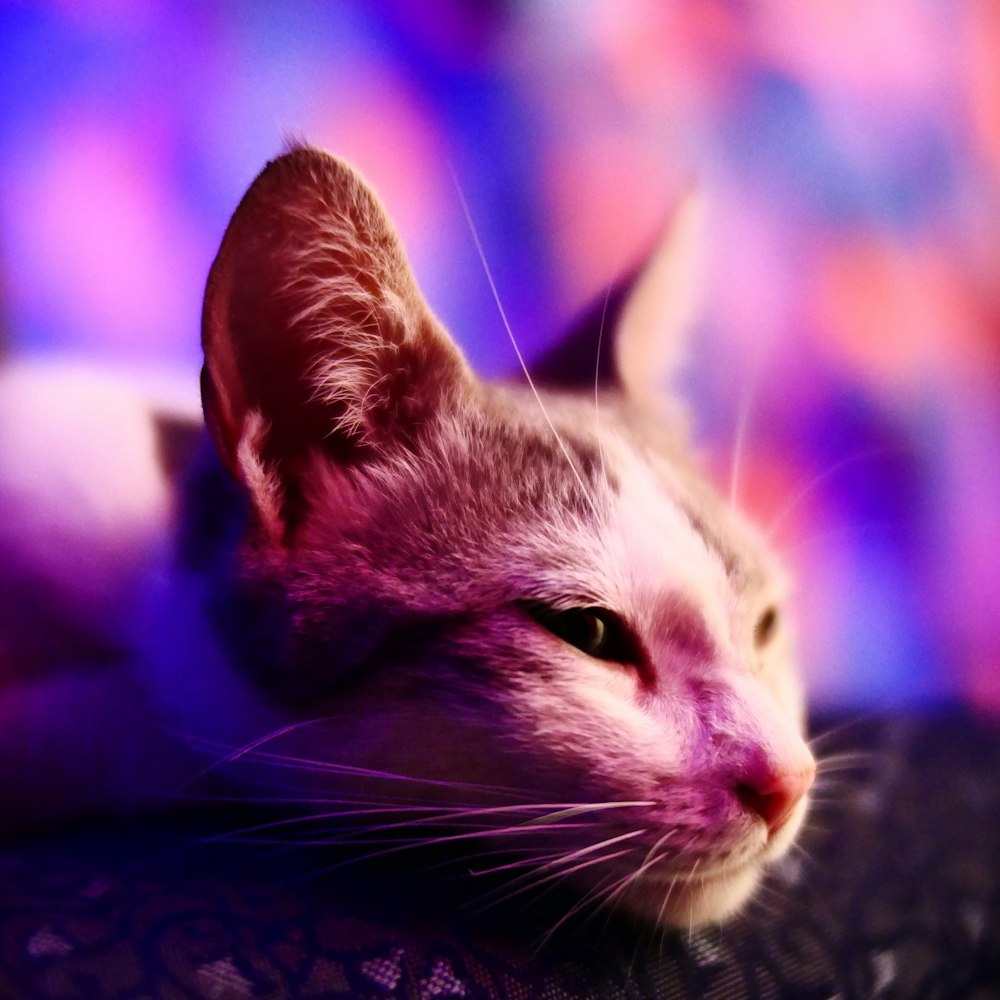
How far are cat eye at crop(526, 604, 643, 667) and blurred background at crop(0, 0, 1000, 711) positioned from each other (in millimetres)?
190

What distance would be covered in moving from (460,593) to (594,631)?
0.08 m

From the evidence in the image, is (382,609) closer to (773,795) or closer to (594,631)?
(594,631)

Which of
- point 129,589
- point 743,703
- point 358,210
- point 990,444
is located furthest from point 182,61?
point 990,444

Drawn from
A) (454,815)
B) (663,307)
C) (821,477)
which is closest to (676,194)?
(663,307)

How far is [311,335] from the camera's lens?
1.57 ft

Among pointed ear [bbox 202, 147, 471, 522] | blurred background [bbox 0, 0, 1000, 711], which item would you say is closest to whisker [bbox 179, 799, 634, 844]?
pointed ear [bbox 202, 147, 471, 522]

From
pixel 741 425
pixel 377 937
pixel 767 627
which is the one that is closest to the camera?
pixel 377 937

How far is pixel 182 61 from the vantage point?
53cm

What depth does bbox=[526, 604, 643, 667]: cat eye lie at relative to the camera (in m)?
0.48

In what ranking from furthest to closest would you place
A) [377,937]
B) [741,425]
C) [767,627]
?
[741,425]
[767,627]
[377,937]

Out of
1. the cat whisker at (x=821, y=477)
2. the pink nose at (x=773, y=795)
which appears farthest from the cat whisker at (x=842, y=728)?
the pink nose at (x=773, y=795)

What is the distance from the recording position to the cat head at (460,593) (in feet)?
1.47

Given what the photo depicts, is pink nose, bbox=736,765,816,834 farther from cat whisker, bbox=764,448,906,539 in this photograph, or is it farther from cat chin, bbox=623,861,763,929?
cat whisker, bbox=764,448,906,539

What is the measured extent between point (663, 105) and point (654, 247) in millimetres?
146
